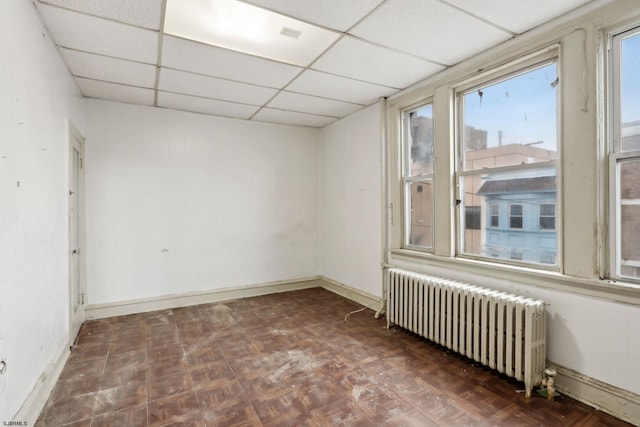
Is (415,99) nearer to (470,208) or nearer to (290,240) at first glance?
(470,208)

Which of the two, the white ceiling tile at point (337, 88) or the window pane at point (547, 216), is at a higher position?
the white ceiling tile at point (337, 88)

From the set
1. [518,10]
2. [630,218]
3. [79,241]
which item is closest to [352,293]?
[630,218]

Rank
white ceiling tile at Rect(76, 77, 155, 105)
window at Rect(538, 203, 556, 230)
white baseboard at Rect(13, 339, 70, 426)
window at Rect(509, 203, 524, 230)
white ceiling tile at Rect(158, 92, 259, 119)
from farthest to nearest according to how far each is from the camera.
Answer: white ceiling tile at Rect(158, 92, 259, 119), white ceiling tile at Rect(76, 77, 155, 105), window at Rect(509, 203, 524, 230), window at Rect(538, 203, 556, 230), white baseboard at Rect(13, 339, 70, 426)

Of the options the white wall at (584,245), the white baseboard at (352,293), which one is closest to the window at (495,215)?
the white wall at (584,245)

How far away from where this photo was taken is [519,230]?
2.75m

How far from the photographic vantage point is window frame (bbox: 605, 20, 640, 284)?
213 centimetres

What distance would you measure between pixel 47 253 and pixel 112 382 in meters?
1.14

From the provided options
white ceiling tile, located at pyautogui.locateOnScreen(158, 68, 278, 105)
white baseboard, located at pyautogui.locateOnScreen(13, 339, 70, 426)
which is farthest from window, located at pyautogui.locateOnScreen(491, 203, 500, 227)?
white baseboard, located at pyautogui.locateOnScreen(13, 339, 70, 426)

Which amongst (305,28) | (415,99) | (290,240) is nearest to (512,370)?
(415,99)

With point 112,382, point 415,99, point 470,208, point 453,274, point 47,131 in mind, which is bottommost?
point 112,382

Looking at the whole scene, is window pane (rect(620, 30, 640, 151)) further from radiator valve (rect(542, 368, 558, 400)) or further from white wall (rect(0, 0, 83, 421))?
white wall (rect(0, 0, 83, 421))

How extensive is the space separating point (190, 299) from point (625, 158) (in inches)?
192

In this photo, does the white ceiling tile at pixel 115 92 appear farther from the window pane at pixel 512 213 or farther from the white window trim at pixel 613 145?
the white window trim at pixel 613 145

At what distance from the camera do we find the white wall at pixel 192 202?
407 cm
